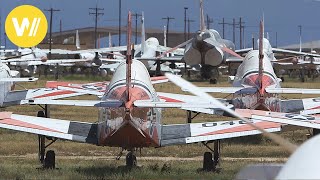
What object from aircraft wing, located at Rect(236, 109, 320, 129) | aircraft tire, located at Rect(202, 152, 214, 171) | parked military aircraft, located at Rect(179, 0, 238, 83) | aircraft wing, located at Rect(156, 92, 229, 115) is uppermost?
parked military aircraft, located at Rect(179, 0, 238, 83)

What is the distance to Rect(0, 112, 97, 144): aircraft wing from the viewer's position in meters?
15.5

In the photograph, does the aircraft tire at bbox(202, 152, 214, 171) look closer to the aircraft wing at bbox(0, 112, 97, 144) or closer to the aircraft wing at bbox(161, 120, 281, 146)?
the aircraft wing at bbox(161, 120, 281, 146)

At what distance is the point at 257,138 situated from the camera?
23.6 m

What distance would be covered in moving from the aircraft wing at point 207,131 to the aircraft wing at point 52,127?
4.56 feet

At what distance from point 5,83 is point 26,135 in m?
4.56

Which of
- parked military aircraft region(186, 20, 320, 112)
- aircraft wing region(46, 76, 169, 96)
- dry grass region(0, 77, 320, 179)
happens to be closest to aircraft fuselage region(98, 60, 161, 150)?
dry grass region(0, 77, 320, 179)

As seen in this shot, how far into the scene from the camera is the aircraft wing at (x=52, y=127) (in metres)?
15.5

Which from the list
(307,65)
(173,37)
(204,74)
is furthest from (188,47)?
(173,37)

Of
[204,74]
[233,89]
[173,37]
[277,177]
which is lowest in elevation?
[277,177]

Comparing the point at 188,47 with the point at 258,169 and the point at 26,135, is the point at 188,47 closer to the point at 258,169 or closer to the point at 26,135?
the point at 26,135

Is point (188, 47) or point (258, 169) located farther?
point (188, 47)

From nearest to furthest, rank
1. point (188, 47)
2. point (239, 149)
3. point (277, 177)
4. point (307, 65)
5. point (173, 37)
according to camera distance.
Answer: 1. point (277, 177)
2. point (239, 149)
3. point (188, 47)
4. point (307, 65)
5. point (173, 37)

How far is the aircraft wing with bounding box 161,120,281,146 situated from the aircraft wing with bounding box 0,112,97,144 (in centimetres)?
139

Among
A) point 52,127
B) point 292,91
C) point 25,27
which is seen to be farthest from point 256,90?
point 25,27
